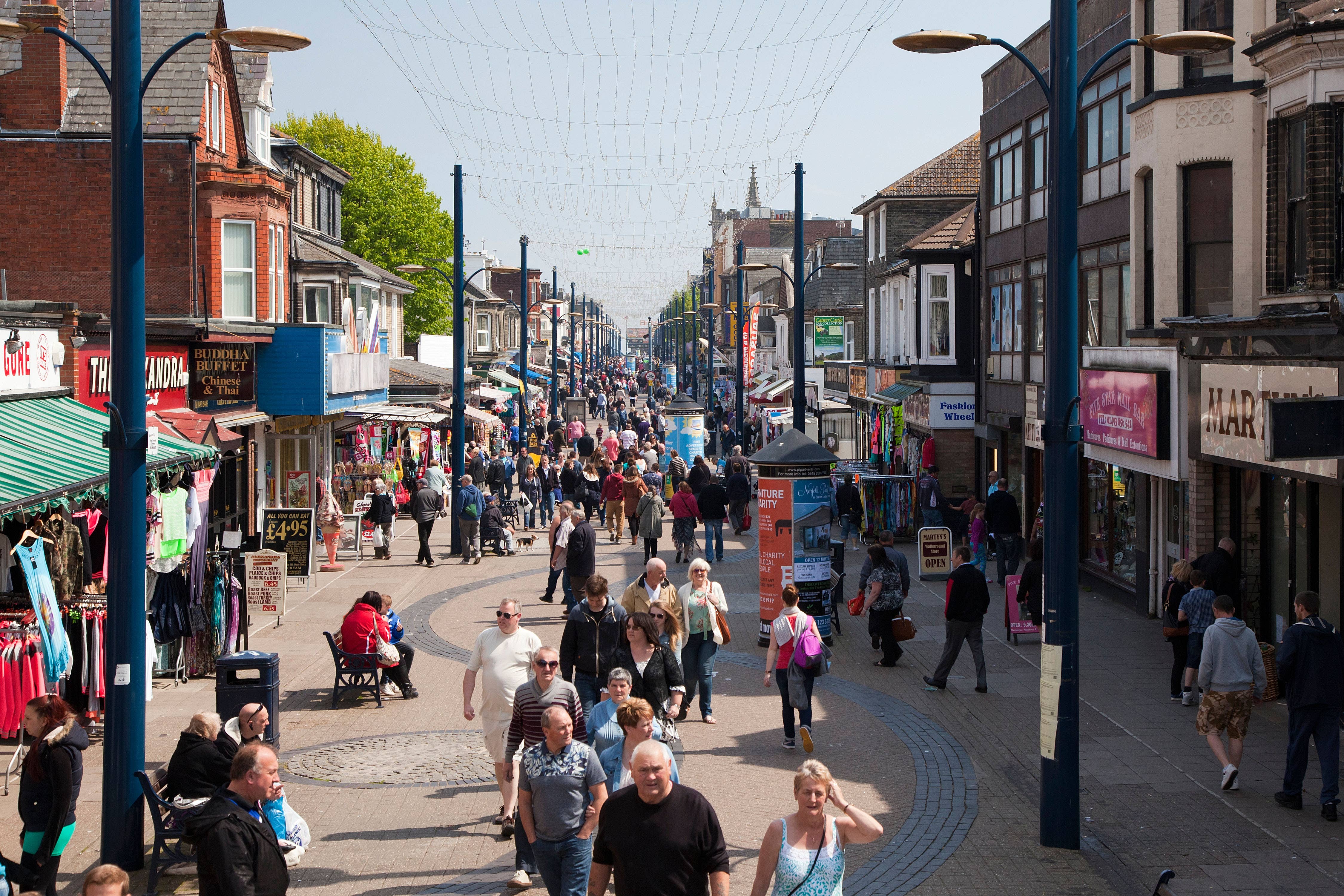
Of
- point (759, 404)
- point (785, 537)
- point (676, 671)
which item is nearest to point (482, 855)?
point (676, 671)

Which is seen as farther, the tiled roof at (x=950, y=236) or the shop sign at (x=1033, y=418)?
the tiled roof at (x=950, y=236)

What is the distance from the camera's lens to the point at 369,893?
8688 mm

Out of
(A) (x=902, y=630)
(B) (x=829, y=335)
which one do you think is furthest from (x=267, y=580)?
(B) (x=829, y=335)

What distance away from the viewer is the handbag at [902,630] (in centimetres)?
1622

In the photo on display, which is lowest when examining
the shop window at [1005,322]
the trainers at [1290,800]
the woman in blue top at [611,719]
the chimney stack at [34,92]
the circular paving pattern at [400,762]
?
the circular paving pattern at [400,762]

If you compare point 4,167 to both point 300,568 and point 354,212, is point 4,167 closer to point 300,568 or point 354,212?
point 300,568

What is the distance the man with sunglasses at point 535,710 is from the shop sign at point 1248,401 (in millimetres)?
7123

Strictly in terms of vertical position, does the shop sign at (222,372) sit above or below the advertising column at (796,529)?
above

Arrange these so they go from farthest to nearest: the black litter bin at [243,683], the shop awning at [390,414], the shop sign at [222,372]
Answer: the shop awning at [390,414] → the shop sign at [222,372] → the black litter bin at [243,683]

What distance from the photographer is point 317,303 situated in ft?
121

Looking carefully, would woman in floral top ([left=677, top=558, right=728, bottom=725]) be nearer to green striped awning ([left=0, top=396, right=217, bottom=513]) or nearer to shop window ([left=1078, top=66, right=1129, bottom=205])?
green striped awning ([left=0, top=396, right=217, bottom=513])

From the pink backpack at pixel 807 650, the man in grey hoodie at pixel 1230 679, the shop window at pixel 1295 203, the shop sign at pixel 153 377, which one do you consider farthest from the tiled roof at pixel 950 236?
the man in grey hoodie at pixel 1230 679

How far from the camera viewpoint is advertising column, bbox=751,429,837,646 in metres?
17.2

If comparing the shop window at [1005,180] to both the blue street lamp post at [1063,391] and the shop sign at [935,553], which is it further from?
the blue street lamp post at [1063,391]
